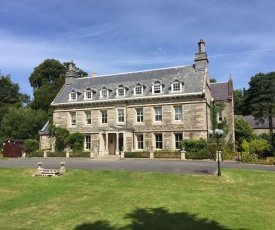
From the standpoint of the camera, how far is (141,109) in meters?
33.7

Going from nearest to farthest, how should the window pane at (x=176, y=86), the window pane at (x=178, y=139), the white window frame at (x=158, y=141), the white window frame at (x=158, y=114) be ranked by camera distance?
1. the window pane at (x=178, y=139)
2. the window pane at (x=176, y=86)
3. the white window frame at (x=158, y=141)
4. the white window frame at (x=158, y=114)

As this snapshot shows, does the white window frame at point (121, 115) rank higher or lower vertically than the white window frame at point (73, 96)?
lower

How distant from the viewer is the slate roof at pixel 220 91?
36.8 meters

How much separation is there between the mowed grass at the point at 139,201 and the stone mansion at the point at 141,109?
13028 millimetres

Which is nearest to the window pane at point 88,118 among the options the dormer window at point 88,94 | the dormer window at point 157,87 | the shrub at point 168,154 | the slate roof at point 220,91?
the dormer window at point 88,94

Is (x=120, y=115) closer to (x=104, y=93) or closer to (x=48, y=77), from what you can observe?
(x=104, y=93)

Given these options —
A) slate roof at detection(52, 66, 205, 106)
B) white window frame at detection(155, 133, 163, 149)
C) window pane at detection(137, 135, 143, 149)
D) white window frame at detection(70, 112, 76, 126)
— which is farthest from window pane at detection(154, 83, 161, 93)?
white window frame at detection(70, 112, 76, 126)

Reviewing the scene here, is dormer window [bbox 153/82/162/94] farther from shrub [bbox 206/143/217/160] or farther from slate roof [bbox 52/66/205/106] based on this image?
shrub [bbox 206/143/217/160]

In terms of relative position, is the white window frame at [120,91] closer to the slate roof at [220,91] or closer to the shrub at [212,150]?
the slate roof at [220,91]

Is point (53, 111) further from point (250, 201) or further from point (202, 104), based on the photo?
point (250, 201)

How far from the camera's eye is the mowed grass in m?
9.10

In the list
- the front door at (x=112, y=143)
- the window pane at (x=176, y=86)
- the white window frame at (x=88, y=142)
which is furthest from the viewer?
the white window frame at (x=88, y=142)

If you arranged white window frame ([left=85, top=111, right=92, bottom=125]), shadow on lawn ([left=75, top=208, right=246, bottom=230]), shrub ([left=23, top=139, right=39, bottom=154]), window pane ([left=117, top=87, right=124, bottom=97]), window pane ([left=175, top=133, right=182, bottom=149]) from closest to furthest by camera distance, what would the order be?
shadow on lawn ([left=75, top=208, right=246, bottom=230]) < window pane ([left=175, top=133, right=182, bottom=149]) < window pane ([left=117, top=87, right=124, bottom=97]) < shrub ([left=23, top=139, right=39, bottom=154]) < white window frame ([left=85, top=111, right=92, bottom=125])

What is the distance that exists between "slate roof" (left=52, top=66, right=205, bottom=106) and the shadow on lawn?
2231 cm
